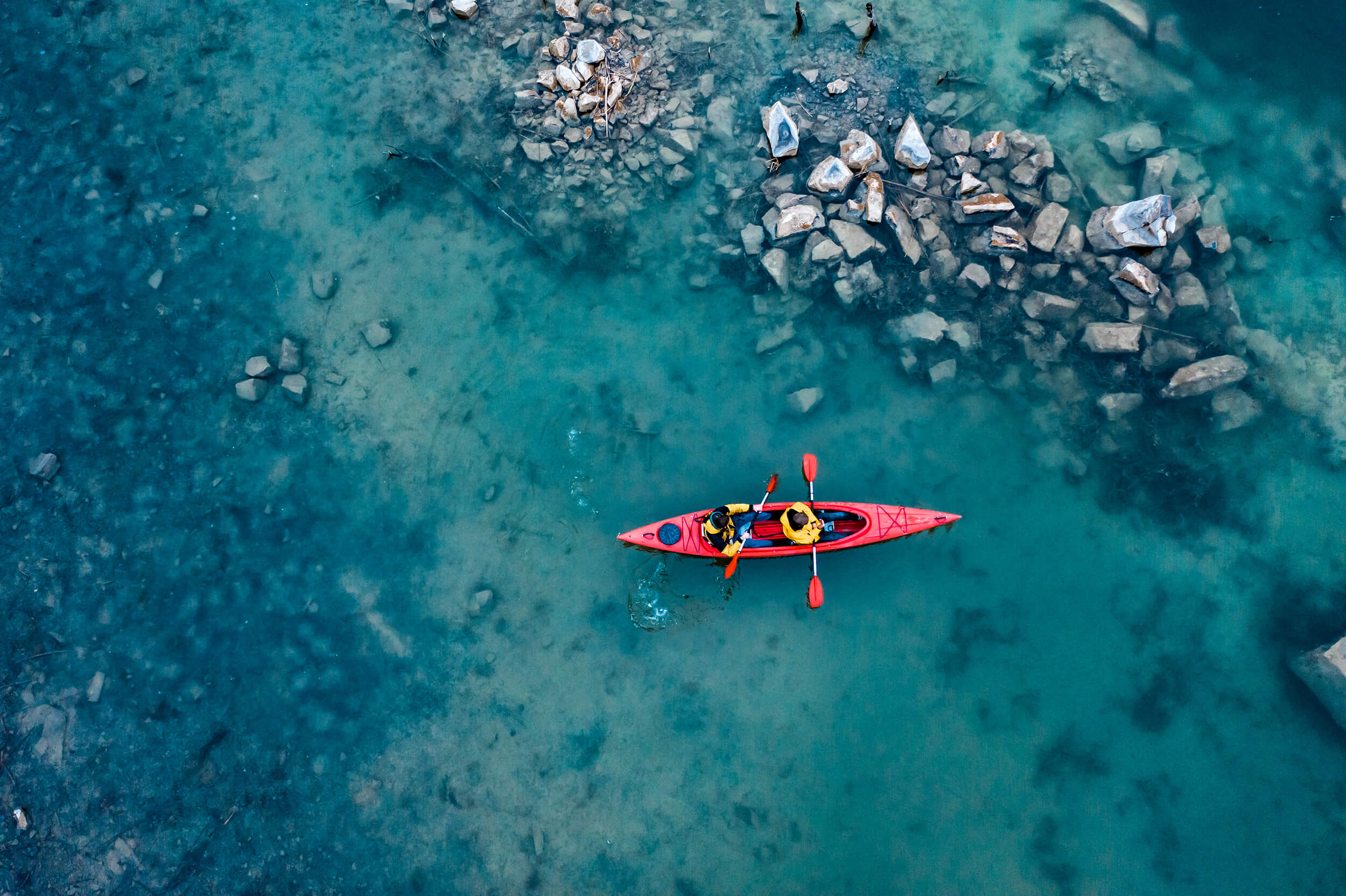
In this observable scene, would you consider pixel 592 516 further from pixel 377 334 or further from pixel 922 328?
pixel 922 328

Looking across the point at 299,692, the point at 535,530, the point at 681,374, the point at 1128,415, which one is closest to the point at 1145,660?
the point at 1128,415

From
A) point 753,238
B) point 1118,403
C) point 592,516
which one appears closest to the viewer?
point 1118,403

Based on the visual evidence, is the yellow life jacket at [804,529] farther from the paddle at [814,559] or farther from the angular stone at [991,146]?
the angular stone at [991,146]

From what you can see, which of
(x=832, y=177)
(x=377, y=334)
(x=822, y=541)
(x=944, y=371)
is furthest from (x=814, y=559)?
(x=377, y=334)

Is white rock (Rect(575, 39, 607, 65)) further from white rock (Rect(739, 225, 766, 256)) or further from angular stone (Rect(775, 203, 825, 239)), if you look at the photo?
angular stone (Rect(775, 203, 825, 239))

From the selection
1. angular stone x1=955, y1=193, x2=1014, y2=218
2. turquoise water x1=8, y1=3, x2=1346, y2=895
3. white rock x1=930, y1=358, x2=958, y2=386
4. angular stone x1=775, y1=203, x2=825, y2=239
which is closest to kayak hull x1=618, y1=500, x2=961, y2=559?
turquoise water x1=8, y1=3, x2=1346, y2=895

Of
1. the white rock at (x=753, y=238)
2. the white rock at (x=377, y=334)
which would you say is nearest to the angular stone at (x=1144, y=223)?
the white rock at (x=753, y=238)

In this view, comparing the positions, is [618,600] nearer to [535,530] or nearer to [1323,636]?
[535,530]
